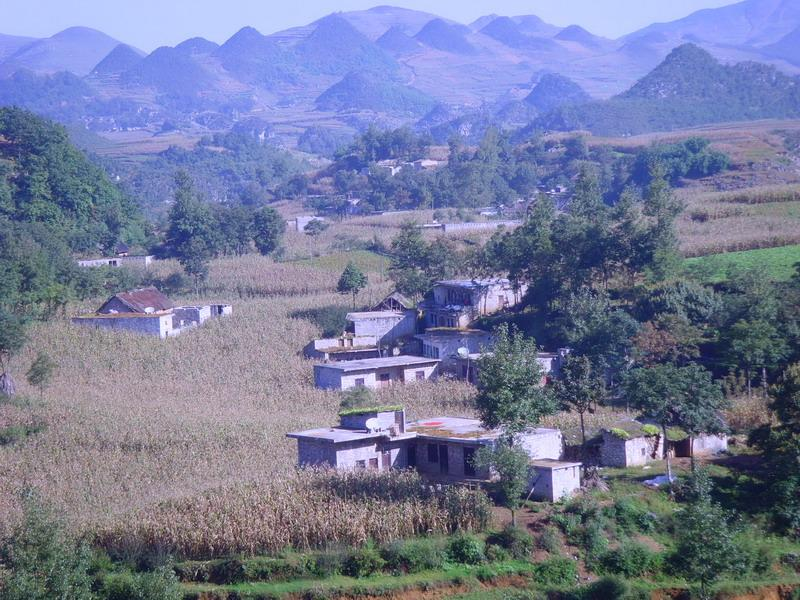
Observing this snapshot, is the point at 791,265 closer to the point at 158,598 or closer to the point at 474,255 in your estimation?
the point at 474,255

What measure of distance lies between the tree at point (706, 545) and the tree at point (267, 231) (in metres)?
21.4

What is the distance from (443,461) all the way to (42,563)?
16.8 ft

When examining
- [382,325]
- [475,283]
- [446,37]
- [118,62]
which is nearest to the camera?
[382,325]

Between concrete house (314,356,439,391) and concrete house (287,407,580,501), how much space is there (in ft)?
14.6

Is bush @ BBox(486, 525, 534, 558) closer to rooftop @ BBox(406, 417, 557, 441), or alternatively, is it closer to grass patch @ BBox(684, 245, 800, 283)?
rooftop @ BBox(406, 417, 557, 441)

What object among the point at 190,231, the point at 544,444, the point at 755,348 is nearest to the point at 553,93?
the point at 190,231

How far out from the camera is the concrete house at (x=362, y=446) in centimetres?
1395

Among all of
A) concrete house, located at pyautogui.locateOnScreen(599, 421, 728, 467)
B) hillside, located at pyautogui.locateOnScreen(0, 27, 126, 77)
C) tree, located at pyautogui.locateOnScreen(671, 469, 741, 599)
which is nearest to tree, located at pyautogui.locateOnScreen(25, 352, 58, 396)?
concrete house, located at pyautogui.locateOnScreen(599, 421, 728, 467)

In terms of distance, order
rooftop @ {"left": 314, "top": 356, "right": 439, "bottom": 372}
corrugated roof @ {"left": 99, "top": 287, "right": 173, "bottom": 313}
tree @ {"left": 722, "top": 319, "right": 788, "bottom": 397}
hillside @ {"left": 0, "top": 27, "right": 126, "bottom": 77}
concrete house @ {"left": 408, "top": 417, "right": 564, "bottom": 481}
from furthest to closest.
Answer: hillside @ {"left": 0, "top": 27, "right": 126, "bottom": 77} → corrugated roof @ {"left": 99, "top": 287, "right": 173, "bottom": 313} → rooftop @ {"left": 314, "top": 356, "right": 439, "bottom": 372} → tree @ {"left": 722, "top": 319, "right": 788, "bottom": 397} → concrete house @ {"left": 408, "top": 417, "right": 564, "bottom": 481}

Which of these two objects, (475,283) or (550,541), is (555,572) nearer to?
(550,541)

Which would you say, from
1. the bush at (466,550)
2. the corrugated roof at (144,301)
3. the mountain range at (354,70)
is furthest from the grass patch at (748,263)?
the mountain range at (354,70)

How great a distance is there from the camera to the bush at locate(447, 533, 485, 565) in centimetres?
1187

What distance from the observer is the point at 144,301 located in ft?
77.0

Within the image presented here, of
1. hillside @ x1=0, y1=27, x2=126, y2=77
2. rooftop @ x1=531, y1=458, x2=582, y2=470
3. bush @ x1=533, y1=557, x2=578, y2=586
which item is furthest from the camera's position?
hillside @ x1=0, y1=27, x2=126, y2=77
